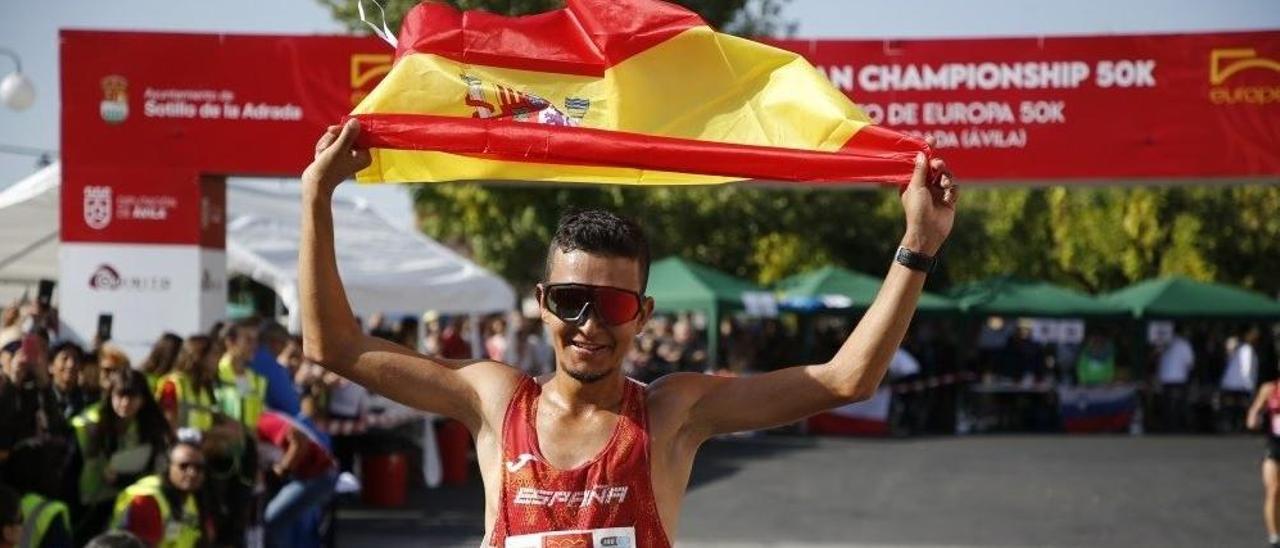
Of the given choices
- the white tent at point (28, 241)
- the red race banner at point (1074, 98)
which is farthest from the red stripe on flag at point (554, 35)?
the white tent at point (28, 241)

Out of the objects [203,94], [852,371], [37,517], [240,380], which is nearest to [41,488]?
[37,517]

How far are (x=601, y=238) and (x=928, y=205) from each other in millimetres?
686

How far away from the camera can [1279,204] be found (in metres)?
45.2

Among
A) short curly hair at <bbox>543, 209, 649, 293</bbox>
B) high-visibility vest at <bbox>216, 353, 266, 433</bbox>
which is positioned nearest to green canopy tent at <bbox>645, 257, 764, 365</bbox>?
high-visibility vest at <bbox>216, 353, 266, 433</bbox>

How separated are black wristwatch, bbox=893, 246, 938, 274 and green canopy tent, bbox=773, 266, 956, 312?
24572 mm

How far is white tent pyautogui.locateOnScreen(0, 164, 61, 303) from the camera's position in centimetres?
1844

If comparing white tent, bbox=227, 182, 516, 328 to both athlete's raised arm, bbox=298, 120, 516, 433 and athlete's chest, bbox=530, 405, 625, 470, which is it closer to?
athlete's raised arm, bbox=298, 120, 516, 433

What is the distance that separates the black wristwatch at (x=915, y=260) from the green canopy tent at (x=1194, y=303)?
87.2ft

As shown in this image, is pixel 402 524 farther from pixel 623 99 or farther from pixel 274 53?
pixel 623 99

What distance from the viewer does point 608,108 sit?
4387mm

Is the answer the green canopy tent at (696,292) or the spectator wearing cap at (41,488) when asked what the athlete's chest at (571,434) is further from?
the green canopy tent at (696,292)

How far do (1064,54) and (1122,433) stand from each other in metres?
16.0

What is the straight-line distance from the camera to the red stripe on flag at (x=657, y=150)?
158 inches

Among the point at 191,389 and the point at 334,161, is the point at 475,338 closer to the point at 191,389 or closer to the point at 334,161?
the point at 191,389
